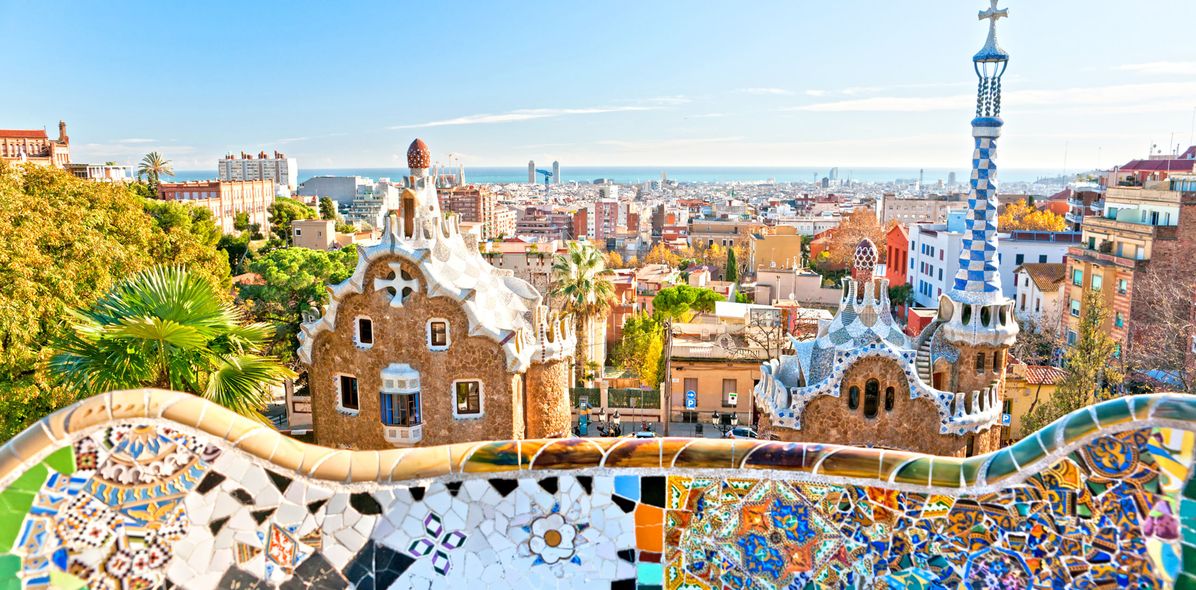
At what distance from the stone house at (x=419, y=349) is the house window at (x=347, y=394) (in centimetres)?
2

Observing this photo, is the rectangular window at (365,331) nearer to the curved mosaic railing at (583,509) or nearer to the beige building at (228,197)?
the curved mosaic railing at (583,509)

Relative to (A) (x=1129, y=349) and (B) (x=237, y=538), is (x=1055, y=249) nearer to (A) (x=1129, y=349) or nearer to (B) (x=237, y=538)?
(A) (x=1129, y=349)

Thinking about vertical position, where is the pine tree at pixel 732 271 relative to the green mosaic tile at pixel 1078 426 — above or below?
below

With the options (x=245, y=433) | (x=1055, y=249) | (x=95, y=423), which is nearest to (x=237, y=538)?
(x=245, y=433)

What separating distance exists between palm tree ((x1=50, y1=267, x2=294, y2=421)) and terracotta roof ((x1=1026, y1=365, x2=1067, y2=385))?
64.6 feet

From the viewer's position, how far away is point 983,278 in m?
14.5

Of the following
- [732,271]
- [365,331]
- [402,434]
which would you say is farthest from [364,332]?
[732,271]

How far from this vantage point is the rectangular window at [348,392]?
16.7 meters

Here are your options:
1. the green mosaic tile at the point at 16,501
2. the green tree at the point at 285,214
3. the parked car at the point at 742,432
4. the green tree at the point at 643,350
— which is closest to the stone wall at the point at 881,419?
the parked car at the point at 742,432

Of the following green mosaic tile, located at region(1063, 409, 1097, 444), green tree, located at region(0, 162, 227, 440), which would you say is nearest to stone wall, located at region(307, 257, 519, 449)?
green tree, located at region(0, 162, 227, 440)

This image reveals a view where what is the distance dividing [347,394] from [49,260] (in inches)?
231

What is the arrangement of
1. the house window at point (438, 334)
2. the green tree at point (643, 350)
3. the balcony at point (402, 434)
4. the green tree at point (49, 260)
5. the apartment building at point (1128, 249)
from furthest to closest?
1. the apartment building at point (1128, 249)
2. the green tree at point (643, 350)
3. the balcony at point (402, 434)
4. the house window at point (438, 334)
5. the green tree at point (49, 260)

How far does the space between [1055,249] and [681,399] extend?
31912mm

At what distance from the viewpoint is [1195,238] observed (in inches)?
1293
